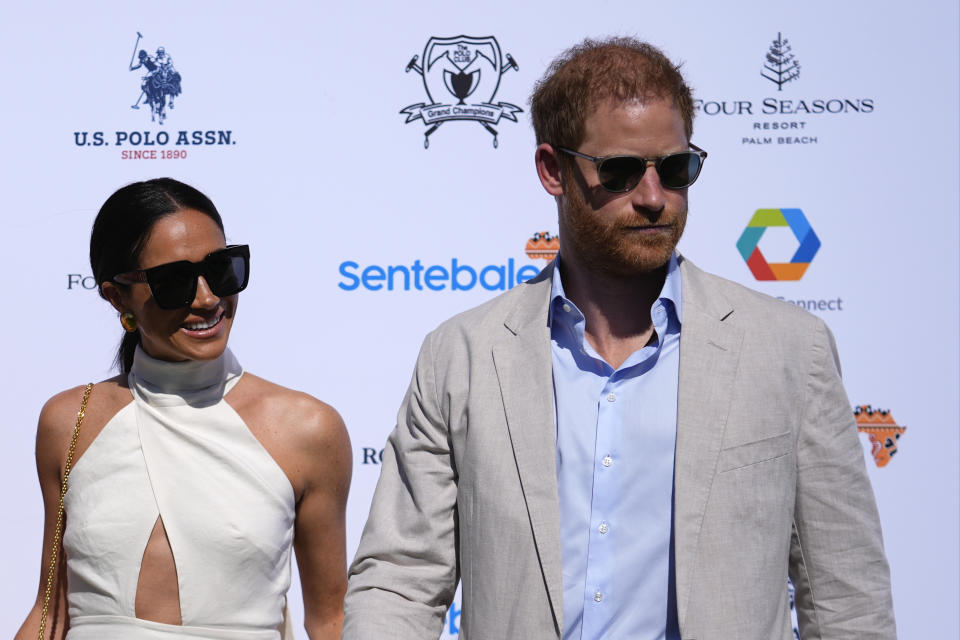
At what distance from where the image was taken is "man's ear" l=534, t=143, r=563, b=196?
1.99 metres

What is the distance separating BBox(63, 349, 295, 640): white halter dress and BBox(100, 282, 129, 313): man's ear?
0.45 ft

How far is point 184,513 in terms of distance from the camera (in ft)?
7.80

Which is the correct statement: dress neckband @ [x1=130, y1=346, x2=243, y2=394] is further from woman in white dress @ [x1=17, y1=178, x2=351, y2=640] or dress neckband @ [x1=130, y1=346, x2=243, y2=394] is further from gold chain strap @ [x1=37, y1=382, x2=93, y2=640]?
gold chain strap @ [x1=37, y1=382, x2=93, y2=640]

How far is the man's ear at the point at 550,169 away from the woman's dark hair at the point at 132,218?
0.95 m

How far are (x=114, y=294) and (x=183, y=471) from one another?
49 centimetres

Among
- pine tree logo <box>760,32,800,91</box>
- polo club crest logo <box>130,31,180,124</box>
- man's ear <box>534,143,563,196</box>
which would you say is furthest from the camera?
polo club crest logo <box>130,31,180,124</box>

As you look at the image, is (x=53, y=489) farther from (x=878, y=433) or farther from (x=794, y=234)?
(x=878, y=433)

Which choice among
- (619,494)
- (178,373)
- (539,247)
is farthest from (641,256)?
(539,247)

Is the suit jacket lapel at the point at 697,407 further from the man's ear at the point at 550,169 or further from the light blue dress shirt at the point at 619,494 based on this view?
the man's ear at the point at 550,169

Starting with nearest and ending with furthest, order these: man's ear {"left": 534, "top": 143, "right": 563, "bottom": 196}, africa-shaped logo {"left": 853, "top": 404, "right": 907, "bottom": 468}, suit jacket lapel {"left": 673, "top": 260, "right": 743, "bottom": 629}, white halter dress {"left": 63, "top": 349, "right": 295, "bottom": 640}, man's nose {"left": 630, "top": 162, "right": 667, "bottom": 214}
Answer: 1. suit jacket lapel {"left": 673, "top": 260, "right": 743, "bottom": 629}
2. man's nose {"left": 630, "top": 162, "right": 667, "bottom": 214}
3. man's ear {"left": 534, "top": 143, "right": 563, "bottom": 196}
4. white halter dress {"left": 63, "top": 349, "right": 295, "bottom": 640}
5. africa-shaped logo {"left": 853, "top": 404, "right": 907, "bottom": 468}

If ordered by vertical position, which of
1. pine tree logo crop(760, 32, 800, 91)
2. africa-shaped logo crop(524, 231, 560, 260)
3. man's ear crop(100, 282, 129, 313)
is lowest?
man's ear crop(100, 282, 129, 313)

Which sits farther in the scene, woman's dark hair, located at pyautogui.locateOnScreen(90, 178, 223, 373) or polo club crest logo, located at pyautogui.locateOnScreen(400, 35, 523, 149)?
polo club crest logo, located at pyautogui.locateOnScreen(400, 35, 523, 149)

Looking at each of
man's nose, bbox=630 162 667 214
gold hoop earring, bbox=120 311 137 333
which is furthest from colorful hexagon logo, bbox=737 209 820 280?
gold hoop earring, bbox=120 311 137 333

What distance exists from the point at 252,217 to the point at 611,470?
2593 mm
